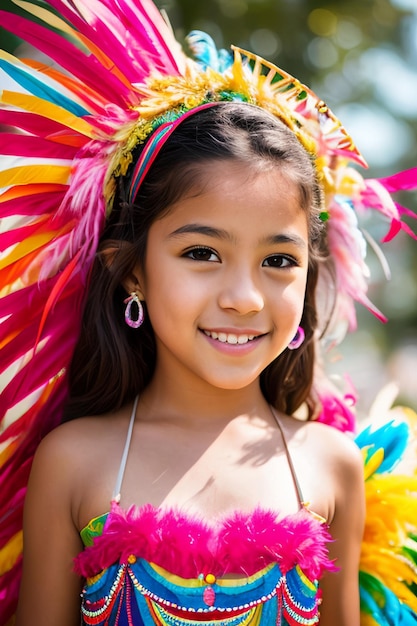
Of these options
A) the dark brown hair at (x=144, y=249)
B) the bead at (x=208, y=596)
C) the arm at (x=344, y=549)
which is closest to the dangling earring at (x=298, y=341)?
the dark brown hair at (x=144, y=249)

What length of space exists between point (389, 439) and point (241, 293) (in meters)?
0.79

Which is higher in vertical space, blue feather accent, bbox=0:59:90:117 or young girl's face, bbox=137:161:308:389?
blue feather accent, bbox=0:59:90:117

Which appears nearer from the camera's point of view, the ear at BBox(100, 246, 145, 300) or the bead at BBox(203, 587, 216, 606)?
the bead at BBox(203, 587, 216, 606)

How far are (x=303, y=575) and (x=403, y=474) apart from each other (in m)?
0.55

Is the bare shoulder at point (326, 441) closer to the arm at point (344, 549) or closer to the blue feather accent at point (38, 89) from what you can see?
the arm at point (344, 549)

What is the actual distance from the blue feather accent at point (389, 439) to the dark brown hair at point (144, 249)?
204 mm

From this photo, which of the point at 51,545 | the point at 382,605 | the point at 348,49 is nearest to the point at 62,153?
the point at 51,545

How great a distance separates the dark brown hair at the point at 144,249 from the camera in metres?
1.89

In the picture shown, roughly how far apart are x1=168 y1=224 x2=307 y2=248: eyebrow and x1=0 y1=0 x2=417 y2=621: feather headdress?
0.20m

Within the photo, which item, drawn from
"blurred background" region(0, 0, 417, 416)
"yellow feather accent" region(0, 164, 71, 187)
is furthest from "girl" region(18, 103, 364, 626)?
"blurred background" region(0, 0, 417, 416)

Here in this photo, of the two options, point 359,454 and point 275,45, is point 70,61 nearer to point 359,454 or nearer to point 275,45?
point 359,454

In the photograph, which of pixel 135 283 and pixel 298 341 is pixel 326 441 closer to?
pixel 298 341

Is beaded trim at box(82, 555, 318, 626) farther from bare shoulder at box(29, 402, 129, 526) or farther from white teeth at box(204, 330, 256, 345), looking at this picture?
white teeth at box(204, 330, 256, 345)

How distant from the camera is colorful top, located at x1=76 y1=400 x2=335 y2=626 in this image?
5.78ft
